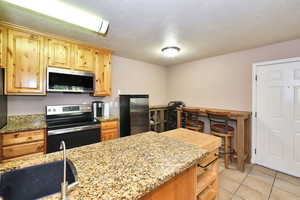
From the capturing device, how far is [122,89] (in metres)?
3.43

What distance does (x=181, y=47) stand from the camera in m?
2.68

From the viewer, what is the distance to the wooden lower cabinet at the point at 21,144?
1.65 m

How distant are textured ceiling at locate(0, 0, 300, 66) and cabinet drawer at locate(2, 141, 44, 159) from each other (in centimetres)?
170

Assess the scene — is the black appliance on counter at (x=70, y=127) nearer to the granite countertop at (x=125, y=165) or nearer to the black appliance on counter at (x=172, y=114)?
the granite countertop at (x=125, y=165)

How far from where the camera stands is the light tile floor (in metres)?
1.80

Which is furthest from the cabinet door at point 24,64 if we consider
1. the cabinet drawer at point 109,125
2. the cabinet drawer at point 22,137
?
the cabinet drawer at point 109,125

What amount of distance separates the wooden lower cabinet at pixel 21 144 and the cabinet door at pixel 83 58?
51.1 inches

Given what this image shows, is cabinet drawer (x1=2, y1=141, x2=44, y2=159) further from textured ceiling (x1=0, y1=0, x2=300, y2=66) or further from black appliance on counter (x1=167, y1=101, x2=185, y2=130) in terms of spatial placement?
black appliance on counter (x1=167, y1=101, x2=185, y2=130)

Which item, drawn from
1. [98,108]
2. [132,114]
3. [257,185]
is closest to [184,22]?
[132,114]

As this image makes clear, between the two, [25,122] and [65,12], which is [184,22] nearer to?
[65,12]

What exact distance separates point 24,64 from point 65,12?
1.70m

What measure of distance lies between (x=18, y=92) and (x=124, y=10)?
201 cm

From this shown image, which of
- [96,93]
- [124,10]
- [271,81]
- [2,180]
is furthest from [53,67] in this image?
[271,81]

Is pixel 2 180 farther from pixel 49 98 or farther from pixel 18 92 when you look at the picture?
pixel 49 98
